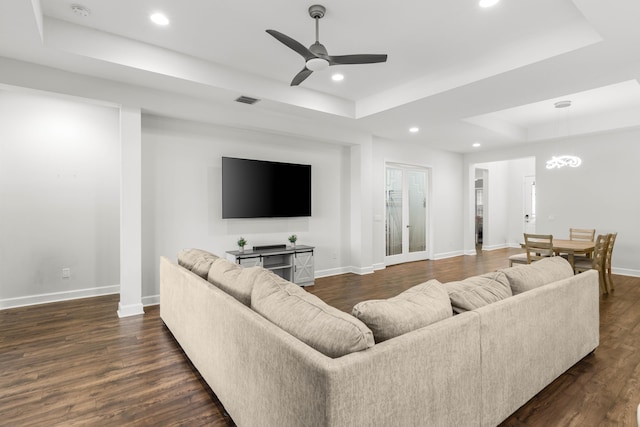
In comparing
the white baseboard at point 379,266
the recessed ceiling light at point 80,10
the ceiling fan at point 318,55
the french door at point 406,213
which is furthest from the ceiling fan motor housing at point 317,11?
the white baseboard at point 379,266

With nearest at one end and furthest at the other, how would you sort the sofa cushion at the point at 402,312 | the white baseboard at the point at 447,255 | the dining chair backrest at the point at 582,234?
the sofa cushion at the point at 402,312 → the dining chair backrest at the point at 582,234 → the white baseboard at the point at 447,255

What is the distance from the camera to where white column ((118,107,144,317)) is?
3.85 meters

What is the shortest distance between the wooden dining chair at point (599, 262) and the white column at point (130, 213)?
5883mm

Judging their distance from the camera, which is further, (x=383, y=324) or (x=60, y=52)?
(x=60, y=52)

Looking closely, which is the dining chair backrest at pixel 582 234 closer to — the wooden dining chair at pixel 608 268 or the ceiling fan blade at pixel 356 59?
the wooden dining chair at pixel 608 268

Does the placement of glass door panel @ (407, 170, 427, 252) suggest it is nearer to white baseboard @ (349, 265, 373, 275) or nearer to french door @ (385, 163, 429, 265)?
french door @ (385, 163, 429, 265)

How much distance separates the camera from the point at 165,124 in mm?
4477

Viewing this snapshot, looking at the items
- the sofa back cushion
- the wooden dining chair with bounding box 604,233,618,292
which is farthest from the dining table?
the sofa back cushion

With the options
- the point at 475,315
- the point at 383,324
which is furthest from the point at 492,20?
the point at 383,324

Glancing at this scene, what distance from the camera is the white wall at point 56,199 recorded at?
416cm

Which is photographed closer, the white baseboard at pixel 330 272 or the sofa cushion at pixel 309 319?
the sofa cushion at pixel 309 319

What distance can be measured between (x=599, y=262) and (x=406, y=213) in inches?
140

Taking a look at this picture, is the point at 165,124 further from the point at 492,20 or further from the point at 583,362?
the point at 583,362

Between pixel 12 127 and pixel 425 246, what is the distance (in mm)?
7673
